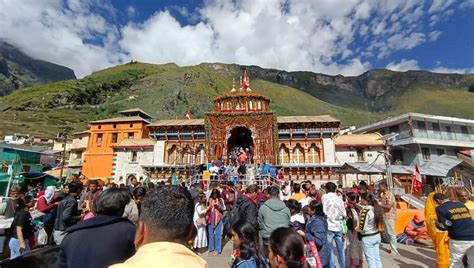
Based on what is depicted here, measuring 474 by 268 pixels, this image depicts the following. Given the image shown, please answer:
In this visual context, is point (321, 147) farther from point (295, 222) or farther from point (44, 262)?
point (44, 262)

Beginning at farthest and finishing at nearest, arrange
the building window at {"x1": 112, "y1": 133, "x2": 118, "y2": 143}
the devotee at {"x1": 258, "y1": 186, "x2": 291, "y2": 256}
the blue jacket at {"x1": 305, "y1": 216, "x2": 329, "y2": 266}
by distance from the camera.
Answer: the building window at {"x1": 112, "y1": 133, "x2": 118, "y2": 143}
the devotee at {"x1": 258, "y1": 186, "x2": 291, "y2": 256}
the blue jacket at {"x1": 305, "y1": 216, "x2": 329, "y2": 266}

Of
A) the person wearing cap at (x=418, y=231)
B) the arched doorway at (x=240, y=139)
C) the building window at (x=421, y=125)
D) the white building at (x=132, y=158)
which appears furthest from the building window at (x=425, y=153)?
the white building at (x=132, y=158)

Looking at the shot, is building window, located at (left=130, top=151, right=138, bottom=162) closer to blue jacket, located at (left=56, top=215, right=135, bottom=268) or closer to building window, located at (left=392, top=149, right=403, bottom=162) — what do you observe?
blue jacket, located at (left=56, top=215, right=135, bottom=268)

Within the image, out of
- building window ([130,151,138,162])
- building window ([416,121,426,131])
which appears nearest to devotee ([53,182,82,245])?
building window ([130,151,138,162])

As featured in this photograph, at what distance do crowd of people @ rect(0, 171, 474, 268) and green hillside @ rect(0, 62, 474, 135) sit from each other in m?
58.0

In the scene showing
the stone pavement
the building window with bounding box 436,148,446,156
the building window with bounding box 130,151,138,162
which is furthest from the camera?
the building window with bounding box 130,151,138,162

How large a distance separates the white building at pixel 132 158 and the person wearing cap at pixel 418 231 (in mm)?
24368

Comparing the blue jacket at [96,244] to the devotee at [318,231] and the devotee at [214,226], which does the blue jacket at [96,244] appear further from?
the devotee at [214,226]

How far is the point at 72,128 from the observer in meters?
58.3

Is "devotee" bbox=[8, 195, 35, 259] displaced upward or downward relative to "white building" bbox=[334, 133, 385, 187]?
downward

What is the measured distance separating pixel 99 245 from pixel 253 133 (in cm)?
2473

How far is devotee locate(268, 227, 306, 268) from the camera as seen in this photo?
232 cm

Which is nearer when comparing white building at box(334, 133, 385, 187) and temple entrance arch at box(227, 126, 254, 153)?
white building at box(334, 133, 385, 187)

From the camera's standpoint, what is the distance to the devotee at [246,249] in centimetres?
342
